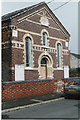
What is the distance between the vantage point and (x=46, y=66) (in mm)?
20703

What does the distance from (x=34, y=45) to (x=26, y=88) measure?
21.8 feet

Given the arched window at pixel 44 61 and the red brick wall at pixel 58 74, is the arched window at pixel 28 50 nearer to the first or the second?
the arched window at pixel 44 61

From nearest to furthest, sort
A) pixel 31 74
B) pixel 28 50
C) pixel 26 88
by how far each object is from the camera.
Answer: pixel 26 88, pixel 31 74, pixel 28 50

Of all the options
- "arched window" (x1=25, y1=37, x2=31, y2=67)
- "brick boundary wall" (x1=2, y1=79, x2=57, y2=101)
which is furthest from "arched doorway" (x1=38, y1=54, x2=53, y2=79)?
"brick boundary wall" (x1=2, y1=79, x2=57, y2=101)

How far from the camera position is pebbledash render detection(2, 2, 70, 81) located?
17.0m

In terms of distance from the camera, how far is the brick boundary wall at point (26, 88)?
12172mm

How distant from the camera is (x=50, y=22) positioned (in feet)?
70.3

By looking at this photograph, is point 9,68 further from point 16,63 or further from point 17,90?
point 17,90

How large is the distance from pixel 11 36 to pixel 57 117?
1056 centimetres

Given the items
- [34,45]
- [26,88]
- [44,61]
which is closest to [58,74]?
[44,61]

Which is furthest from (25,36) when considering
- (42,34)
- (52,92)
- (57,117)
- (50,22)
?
(57,117)

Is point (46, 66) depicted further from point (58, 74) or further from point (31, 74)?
point (31, 74)

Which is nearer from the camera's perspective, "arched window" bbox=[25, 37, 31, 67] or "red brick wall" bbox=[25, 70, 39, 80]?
"red brick wall" bbox=[25, 70, 39, 80]

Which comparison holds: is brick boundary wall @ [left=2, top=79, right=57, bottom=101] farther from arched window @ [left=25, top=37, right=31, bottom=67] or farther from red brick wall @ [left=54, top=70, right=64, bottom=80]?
red brick wall @ [left=54, top=70, right=64, bottom=80]
